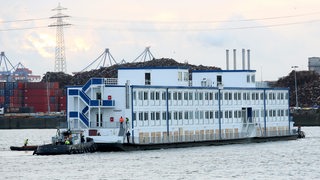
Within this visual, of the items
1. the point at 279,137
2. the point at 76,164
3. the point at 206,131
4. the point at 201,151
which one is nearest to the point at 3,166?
the point at 76,164

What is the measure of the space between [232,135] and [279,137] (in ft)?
30.8

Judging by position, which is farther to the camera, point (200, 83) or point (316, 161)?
point (200, 83)

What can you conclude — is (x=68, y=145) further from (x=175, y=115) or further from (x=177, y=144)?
(x=175, y=115)

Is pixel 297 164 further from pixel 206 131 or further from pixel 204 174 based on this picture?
pixel 206 131

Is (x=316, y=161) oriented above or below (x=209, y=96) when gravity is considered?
below

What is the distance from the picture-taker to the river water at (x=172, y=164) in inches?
2598

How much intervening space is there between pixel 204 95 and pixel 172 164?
23.9m

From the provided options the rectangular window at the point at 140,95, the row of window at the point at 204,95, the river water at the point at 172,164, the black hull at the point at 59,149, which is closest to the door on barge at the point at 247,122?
the row of window at the point at 204,95

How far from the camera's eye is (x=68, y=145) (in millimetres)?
81375

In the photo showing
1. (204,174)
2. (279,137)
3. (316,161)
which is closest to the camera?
(204,174)

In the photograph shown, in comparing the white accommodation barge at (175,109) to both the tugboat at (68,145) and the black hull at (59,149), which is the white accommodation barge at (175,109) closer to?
the tugboat at (68,145)

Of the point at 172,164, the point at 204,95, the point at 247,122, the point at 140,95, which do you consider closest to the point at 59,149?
the point at 140,95

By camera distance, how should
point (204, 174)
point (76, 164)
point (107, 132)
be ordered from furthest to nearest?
point (107, 132), point (76, 164), point (204, 174)

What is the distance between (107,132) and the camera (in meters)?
84.4
